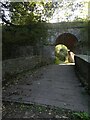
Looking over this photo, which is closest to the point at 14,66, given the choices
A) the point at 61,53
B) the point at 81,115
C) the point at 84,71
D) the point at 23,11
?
the point at 23,11

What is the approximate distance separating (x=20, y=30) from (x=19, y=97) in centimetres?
386

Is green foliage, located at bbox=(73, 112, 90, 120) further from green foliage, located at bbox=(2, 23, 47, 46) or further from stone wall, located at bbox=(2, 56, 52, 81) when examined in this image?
green foliage, located at bbox=(2, 23, 47, 46)

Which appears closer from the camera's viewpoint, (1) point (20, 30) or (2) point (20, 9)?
(2) point (20, 9)

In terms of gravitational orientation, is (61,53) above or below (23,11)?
below

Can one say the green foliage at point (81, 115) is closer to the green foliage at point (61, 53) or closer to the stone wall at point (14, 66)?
the stone wall at point (14, 66)

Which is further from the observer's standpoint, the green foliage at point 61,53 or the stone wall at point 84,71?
the green foliage at point 61,53

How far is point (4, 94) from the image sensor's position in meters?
5.95

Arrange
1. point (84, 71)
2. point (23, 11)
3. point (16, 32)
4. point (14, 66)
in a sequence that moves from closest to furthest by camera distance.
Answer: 1. point (84, 71)
2. point (23, 11)
3. point (16, 32)
4. point (14, 66)

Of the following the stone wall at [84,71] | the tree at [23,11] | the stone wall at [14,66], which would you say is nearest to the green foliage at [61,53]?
the stone wall at [14,66]

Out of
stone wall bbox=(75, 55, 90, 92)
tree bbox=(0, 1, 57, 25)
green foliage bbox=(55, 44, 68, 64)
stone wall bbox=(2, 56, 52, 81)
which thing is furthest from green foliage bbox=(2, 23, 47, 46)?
green foliage bbox=(55, 44, 68, 64)

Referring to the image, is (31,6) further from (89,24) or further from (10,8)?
(89,24)

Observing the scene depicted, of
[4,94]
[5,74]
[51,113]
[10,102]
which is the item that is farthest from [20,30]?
[51,113]

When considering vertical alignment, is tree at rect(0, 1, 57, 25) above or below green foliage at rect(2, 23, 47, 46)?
above

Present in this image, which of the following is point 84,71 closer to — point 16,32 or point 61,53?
point 16,32
